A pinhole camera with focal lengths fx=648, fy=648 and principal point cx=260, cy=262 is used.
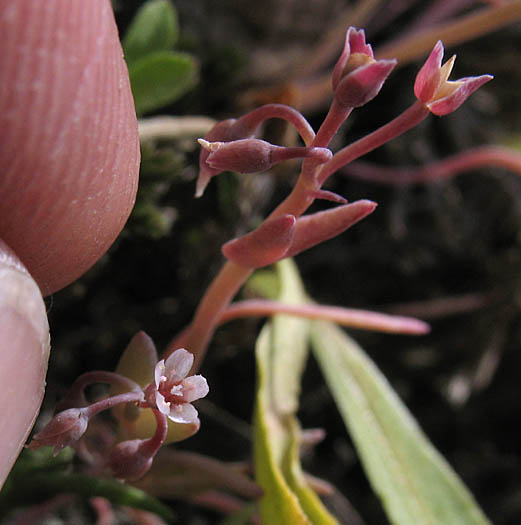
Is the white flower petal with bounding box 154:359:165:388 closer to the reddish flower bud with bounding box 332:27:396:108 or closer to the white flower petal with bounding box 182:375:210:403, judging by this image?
the white flower petal with bounding box 182:375:210:403

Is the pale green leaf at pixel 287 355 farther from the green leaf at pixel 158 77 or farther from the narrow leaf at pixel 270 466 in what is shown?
the green leaf at pixel 158 77

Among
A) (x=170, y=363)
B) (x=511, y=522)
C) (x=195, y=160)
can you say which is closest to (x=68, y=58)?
(x=170, y=363)

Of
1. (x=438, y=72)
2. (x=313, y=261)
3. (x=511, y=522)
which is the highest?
(x=438, y=72)

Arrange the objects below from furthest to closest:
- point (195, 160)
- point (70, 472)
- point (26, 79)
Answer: point (195, 160)
point (70, 472)
point (26, 79)

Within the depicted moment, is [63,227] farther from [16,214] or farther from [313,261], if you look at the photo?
[313,261]

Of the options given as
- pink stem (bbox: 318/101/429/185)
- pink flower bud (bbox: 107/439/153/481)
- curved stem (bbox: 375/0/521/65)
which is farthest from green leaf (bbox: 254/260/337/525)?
curved stem (bbox: 375/0/521/65)

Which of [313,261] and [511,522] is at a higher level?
[313,261]

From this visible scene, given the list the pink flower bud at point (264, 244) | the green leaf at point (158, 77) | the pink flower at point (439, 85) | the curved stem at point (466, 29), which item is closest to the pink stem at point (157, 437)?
the pink flower bud at point (264, 244)

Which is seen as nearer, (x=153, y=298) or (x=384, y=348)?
(x=153, y=298)
